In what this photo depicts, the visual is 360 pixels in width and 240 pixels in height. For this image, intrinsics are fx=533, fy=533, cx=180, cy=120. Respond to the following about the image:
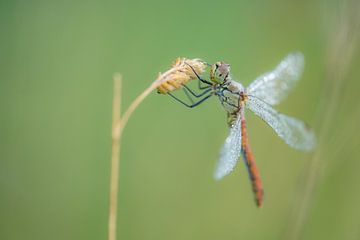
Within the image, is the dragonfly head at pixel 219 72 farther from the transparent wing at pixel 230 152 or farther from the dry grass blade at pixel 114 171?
the dry grass blade at pixel 114 171

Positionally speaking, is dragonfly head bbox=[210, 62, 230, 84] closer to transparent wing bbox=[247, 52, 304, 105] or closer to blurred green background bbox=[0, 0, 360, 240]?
transparent wing bbox=[247, 52, 304, 105]

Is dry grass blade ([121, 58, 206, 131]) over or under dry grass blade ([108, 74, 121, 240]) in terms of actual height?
over

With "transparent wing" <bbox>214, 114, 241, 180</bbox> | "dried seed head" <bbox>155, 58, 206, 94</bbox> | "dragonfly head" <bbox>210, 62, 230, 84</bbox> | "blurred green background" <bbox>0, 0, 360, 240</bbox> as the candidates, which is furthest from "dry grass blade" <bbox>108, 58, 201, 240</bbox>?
"blurred green background" <bbox>0, 0, 360, 240</bbox>

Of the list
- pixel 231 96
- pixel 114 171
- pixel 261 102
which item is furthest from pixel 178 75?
pixel 261 102

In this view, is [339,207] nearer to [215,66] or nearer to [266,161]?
[266,161]

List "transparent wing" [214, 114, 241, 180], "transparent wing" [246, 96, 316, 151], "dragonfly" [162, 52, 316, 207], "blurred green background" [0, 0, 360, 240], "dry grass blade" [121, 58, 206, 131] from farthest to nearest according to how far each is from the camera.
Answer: "blurred green background" [0, 0, 360, 240], "transparent wing" [246, 96, 316, 151], "dragonfly" [162, 52, 316, 207], "transparent wing" [214, 114, 241, 180], "dry grass blade" [121, 58, 206, 131]

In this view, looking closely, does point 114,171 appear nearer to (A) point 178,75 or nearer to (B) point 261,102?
(A) point 178,75
